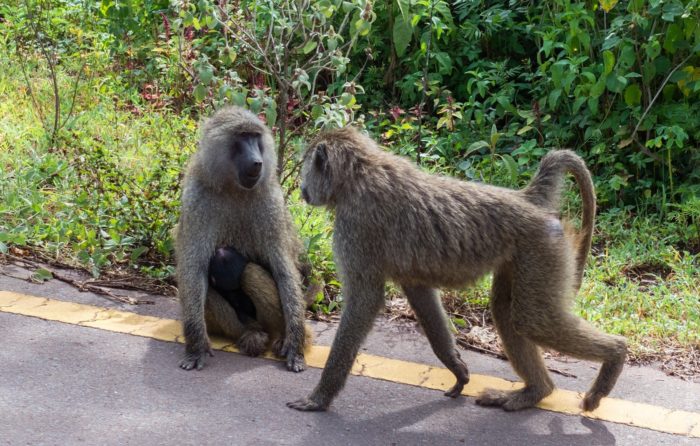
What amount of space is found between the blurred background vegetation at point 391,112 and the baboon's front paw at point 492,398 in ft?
2.65

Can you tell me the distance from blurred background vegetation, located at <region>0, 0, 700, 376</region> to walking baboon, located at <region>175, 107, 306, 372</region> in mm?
552

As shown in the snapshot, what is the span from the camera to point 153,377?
376 cm

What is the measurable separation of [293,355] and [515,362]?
3.02ft

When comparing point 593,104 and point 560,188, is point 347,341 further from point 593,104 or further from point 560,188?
point 593,104

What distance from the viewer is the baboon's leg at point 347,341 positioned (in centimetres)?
354

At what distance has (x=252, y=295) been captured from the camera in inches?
163

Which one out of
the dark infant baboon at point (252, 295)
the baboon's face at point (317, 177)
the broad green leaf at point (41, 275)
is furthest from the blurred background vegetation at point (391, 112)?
the baboon's face at point (317, 177)

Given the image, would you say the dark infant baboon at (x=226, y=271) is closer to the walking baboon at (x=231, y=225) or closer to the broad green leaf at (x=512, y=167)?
the walking baboon at (x=231, y=225)

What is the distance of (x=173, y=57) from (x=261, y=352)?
367cm

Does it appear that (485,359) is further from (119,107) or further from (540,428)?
(119,107)

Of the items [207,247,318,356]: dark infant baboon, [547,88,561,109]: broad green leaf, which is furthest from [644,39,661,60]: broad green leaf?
[207,247,318,356]: dark infant baboon

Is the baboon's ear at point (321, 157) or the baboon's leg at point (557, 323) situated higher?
the baboon's ear at point (321, 157)

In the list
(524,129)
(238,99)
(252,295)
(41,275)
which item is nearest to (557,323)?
(252,295)

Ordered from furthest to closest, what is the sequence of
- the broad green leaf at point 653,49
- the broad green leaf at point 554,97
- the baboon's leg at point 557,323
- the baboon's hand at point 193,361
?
the broad green leaf at point 554,97 < the broad green leaf at point 653,49 < the baboon's hand at point 193,361 < the baboon's leg at point 557,323
